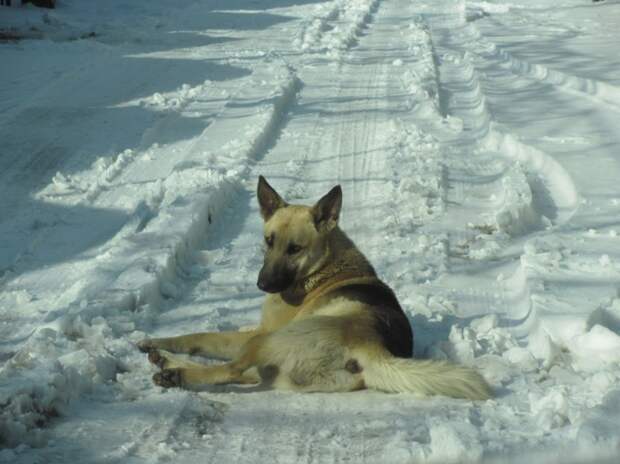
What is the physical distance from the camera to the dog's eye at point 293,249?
5.47 m

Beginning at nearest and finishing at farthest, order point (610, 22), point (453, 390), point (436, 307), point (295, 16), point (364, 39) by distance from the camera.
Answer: point (453, 390)
point (436, 307)
point (364, 39)
point (610, 22)
point (295, 16)

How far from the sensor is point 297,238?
5.50 m

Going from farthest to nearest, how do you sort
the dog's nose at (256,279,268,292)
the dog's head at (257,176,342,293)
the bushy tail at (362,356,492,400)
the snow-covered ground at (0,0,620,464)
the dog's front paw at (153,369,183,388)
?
1. the dog's head at (257,176,342,293)
2. the dog's nose at (256,279,268,292)
3. the dog's front paw at (153,369,183,388)
4. the bushy tail at (362,356,492,400)
5. the snow-covered ground at (0,0,620,464)

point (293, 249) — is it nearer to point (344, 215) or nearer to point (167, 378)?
point (167, 378)

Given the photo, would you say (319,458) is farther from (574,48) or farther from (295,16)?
(295,16)

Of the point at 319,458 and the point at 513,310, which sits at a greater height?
the point at 319,458

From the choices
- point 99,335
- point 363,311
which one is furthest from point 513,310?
point 99,335

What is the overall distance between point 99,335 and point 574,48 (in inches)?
533

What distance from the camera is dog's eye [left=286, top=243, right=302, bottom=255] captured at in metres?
5.47

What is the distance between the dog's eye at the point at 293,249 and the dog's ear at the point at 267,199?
1.13 feet

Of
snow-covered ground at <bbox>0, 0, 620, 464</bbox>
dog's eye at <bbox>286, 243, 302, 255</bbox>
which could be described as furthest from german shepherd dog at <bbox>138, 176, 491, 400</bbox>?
snow-covered ground at <bbox>0, 0, 620, 464</bbox>

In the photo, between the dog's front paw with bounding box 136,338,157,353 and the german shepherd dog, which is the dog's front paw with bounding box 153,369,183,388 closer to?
the german shepherd dog

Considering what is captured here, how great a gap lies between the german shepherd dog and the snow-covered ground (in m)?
0.11

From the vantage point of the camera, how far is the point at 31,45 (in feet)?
50.4
